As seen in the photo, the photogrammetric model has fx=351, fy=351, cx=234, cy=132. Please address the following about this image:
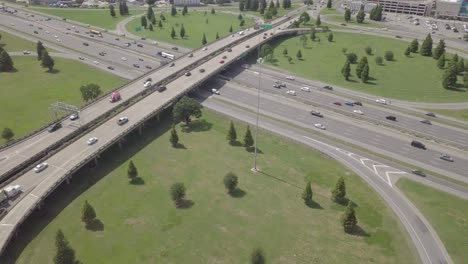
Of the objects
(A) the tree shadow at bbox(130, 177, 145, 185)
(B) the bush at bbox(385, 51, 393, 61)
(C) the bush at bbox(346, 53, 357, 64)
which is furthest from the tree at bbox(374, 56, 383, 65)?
(A) the tree shadow at bbox(130, 177, 145, 185)

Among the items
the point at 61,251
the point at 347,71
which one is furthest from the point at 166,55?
the point at 61,251

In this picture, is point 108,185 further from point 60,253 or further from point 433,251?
point 433,251

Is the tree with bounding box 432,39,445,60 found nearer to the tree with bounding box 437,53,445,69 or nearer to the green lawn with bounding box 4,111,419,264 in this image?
the tree with bounding box 437,53,445,69

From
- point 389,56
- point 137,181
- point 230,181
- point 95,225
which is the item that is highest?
point 389,56

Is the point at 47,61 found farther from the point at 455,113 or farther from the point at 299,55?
the point at 455,113

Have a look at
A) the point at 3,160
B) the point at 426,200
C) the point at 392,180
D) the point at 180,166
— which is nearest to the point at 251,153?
the point at 180,166

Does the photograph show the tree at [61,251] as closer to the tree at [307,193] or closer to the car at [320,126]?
the tree at [307,193]
